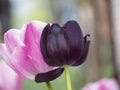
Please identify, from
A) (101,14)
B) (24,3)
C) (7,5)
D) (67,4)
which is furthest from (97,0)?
(24,3)

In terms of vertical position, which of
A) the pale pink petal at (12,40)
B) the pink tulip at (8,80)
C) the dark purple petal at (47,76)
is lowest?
the pink tulip at (8,80)

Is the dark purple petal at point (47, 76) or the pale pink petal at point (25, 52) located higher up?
the pale pink petal at point (25, 52)

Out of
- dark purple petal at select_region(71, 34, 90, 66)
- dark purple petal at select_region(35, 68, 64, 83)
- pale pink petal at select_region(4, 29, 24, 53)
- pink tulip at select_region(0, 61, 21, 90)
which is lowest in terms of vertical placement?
pink tulip at select_region(0, 61, 21, 90)

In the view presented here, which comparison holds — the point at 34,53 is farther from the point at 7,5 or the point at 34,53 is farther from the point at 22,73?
the point at 7,5

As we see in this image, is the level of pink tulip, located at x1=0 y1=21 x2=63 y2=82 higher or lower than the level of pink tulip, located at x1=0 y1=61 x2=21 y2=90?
higher
